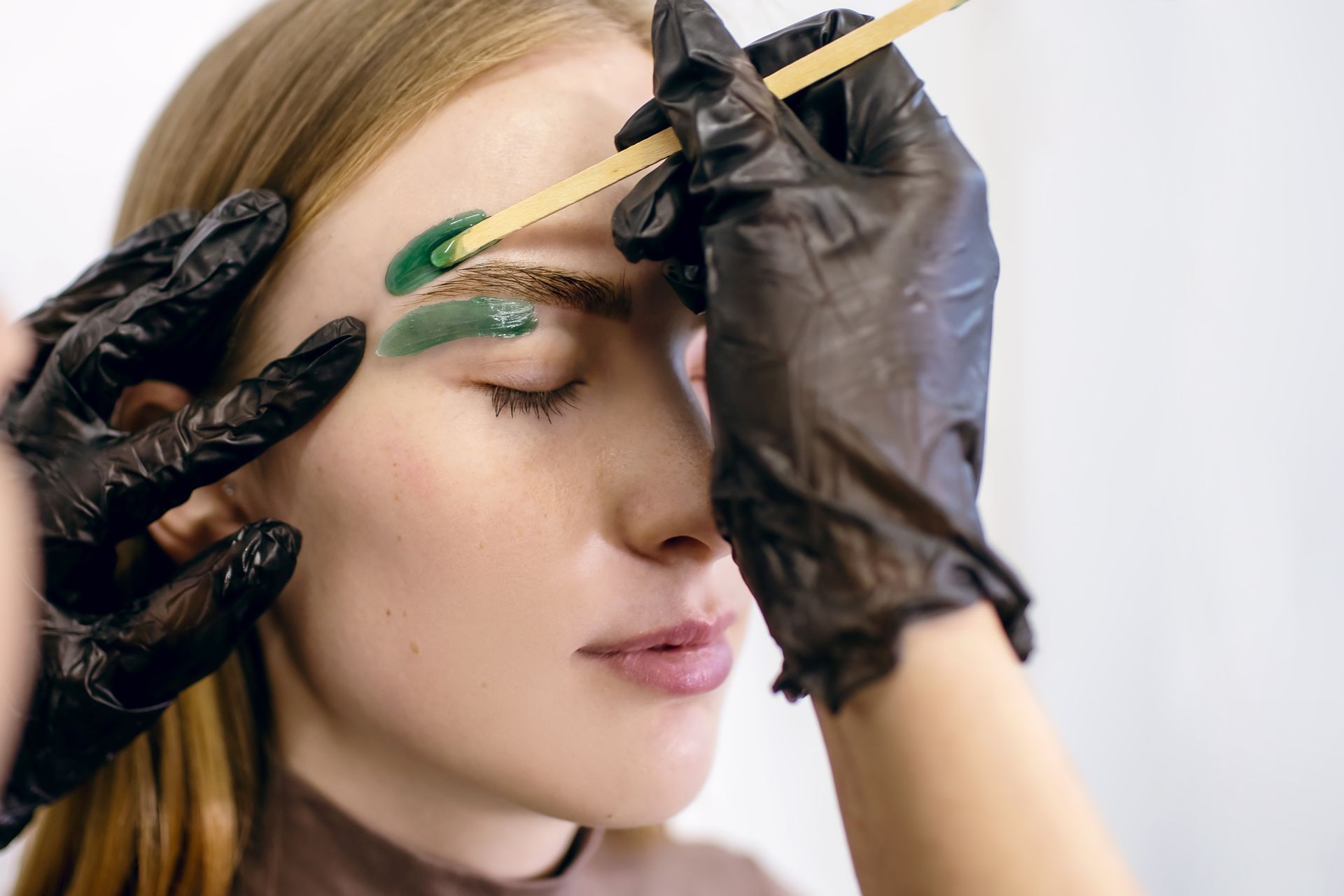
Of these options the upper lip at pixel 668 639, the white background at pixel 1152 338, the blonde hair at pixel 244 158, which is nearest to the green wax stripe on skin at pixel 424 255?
the blonde hair at pixel 244 158

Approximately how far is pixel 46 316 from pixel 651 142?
0.73 meters

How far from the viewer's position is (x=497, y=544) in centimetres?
87

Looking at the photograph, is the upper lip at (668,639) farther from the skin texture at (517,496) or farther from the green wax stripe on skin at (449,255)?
the green wax stripe on skin at (449,255)

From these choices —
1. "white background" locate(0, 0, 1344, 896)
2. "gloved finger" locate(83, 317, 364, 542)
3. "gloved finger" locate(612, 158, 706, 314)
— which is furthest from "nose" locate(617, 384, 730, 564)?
"white background" locate(0, 0, 1344, 896)

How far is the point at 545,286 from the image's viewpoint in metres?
0.86

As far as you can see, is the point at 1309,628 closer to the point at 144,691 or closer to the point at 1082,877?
the point at 1082,877

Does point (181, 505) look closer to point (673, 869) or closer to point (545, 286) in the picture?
point (545, 286)

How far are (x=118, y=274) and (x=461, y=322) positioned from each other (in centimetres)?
46

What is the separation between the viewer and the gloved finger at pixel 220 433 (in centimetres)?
91

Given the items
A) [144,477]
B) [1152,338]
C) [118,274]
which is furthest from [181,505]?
[1152,338]

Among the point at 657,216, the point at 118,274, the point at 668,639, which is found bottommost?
the point at 668,639

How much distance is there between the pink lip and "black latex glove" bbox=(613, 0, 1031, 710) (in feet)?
0.60

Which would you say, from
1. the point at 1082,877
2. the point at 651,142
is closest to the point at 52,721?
the point at 651,142

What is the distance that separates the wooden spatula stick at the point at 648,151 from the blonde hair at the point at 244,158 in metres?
0.16
